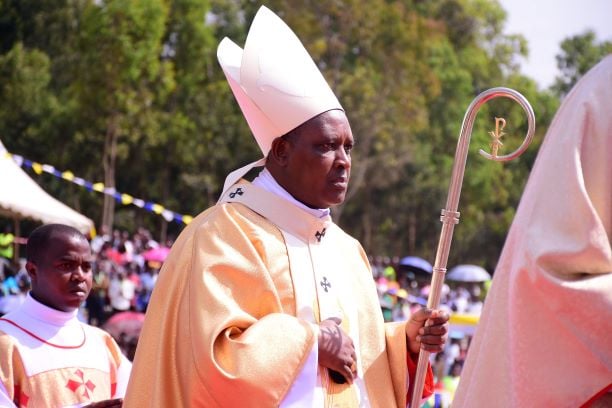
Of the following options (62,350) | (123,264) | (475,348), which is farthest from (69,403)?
(123,264)

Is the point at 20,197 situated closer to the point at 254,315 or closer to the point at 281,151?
the point at 281,151

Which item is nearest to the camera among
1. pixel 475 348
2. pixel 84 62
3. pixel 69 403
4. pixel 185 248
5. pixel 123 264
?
pixel 475 348

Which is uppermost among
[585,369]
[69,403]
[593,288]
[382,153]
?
[593,288]

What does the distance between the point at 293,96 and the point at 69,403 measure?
74.4 inches

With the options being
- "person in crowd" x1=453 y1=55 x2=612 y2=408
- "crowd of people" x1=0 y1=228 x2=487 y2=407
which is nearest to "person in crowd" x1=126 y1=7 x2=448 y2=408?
"person in crowd" x1=453 y1=55 x2=612 y2=408

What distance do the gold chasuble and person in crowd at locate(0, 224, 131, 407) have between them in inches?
47.2

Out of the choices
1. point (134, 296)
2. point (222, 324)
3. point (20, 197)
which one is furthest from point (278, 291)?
point (134, 296)

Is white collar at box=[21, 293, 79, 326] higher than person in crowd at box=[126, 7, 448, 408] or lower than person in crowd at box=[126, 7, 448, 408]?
lower

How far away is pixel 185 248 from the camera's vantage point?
4.17 m

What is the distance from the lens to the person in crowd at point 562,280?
9.59ft

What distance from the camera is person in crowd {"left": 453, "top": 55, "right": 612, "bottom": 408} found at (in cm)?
292

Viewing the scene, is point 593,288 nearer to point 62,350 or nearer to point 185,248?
point 185,248

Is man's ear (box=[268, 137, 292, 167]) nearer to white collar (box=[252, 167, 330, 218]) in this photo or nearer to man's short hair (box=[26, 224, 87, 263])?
white collar (box=[252, 167, 330, 218])

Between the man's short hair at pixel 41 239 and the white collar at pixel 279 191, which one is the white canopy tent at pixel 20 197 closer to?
the man's short hair at pixel 41 239
